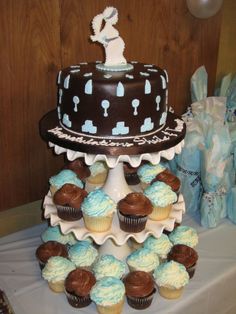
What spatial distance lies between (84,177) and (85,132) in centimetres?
39

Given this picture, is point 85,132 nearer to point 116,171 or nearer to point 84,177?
point 116,171

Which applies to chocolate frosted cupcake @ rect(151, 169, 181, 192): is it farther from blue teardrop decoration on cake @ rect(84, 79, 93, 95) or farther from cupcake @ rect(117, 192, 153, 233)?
blue teardrop decoration on cake @ rect(84, 79, 93, 95)

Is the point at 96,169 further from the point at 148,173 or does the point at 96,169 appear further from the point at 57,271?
the point at 57,271

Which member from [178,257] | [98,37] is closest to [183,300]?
[178,257]

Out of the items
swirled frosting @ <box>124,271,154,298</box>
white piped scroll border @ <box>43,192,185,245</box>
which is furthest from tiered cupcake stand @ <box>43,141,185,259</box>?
swirled frosting @ <box>124,271,154,298</box>

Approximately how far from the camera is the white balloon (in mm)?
1682

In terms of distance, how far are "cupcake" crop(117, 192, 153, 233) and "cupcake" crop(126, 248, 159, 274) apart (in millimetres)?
151

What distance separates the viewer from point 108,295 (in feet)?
3.75

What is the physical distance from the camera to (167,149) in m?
1.09

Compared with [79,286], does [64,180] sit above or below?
above

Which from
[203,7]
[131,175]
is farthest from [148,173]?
[203,7]

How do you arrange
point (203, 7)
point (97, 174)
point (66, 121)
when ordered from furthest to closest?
point (203, 7)
point (97, 174)
point (66, 121)

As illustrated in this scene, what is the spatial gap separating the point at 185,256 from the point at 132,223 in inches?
11.6

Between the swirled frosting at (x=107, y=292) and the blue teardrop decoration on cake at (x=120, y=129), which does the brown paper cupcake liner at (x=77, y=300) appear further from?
the blue teardrop decoration on cake at (x=120, y=129)
